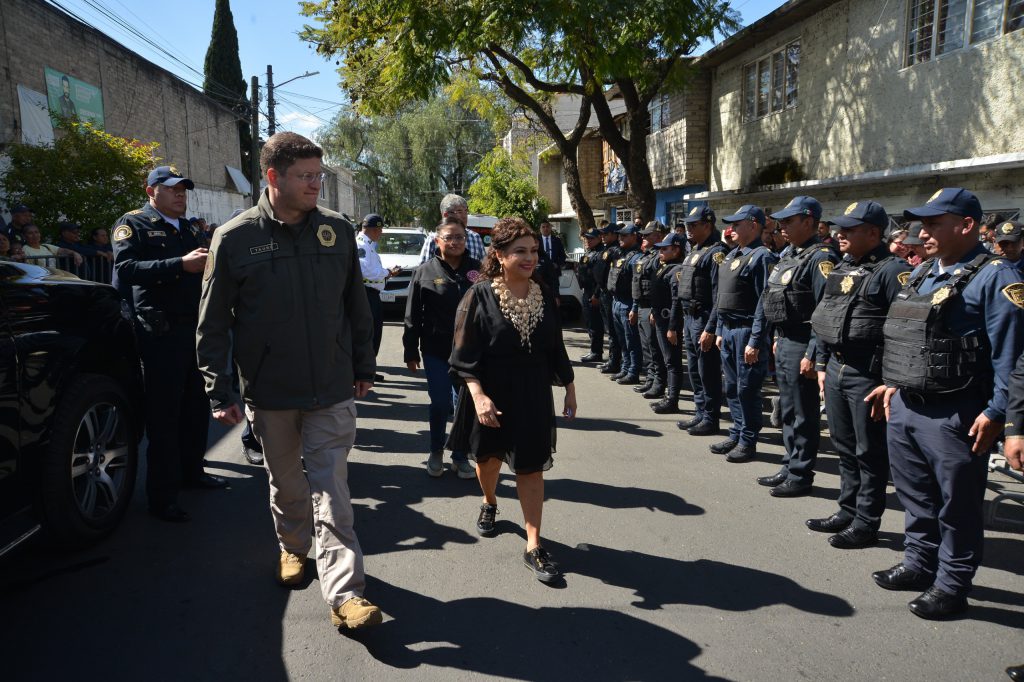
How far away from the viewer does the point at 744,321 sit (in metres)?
5.97

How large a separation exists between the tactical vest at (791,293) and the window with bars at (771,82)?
10.9m

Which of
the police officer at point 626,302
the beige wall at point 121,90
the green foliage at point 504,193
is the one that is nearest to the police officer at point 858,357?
the police officer at point 626,302

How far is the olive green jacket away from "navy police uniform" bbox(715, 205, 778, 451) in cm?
361

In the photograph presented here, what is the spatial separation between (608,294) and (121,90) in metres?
16.7

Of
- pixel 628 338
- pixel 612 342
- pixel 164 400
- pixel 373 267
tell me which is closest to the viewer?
pixel 164 400

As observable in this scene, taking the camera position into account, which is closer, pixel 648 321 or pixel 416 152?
pixel 648 321

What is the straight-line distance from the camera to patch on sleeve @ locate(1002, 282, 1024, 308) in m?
3.05

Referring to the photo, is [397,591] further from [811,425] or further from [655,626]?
[811,425]

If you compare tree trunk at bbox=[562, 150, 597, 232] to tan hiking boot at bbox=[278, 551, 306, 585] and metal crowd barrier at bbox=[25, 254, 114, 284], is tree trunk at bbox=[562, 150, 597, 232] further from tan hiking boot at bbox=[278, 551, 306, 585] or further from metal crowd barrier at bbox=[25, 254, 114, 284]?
tan hiking boot at bbox=[278, 551, 306, 585]

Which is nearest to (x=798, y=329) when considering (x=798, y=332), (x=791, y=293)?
(x=798, y=332)

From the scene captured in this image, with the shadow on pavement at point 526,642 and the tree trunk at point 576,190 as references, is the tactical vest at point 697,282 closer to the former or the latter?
the shadow on pavement at point 526,642

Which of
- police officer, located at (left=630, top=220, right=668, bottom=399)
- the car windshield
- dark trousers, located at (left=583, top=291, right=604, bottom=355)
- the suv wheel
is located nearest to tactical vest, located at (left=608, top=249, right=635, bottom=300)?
police officer, located at (left=630, top=220, right=668, bottom=399)

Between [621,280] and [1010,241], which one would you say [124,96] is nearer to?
[621,280]

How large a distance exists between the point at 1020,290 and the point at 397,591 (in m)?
3.22
